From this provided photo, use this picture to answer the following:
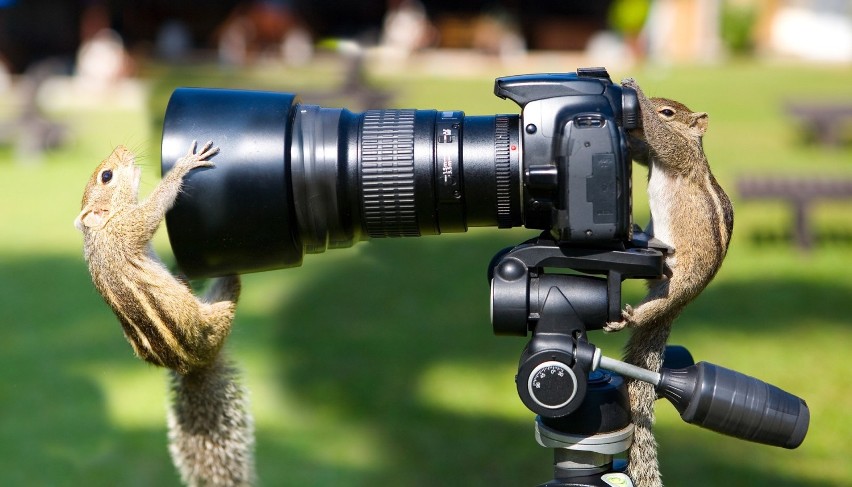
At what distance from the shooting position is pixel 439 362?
4.80 metres

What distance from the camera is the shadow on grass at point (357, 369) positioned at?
153 inches

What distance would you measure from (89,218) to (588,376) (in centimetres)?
148

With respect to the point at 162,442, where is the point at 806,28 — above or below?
above

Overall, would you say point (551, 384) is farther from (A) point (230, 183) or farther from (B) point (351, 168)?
(A) point (230, 183)

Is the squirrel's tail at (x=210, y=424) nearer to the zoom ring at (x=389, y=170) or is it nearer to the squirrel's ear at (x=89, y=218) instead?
the squirrel's ear at (x=89, y=218)

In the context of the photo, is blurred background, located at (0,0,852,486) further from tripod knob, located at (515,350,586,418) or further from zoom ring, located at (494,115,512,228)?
tripod knob, located at (515,350,586,418)

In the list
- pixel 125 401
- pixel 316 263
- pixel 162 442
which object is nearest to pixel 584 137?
pixel 162 442

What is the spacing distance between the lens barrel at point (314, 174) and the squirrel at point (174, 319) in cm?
28

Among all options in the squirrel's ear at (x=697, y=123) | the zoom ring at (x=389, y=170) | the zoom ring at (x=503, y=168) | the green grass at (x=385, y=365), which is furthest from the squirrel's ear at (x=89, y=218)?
the squirrel's ear at (x=697, y=123)

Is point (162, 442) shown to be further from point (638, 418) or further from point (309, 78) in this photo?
point (309, 78)

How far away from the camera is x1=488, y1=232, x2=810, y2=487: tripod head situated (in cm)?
181

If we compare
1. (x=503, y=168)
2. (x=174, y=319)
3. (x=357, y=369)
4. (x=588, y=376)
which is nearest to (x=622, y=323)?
(x=588, y=376)

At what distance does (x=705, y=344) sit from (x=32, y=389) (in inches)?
135

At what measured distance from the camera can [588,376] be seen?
1.90 metres
